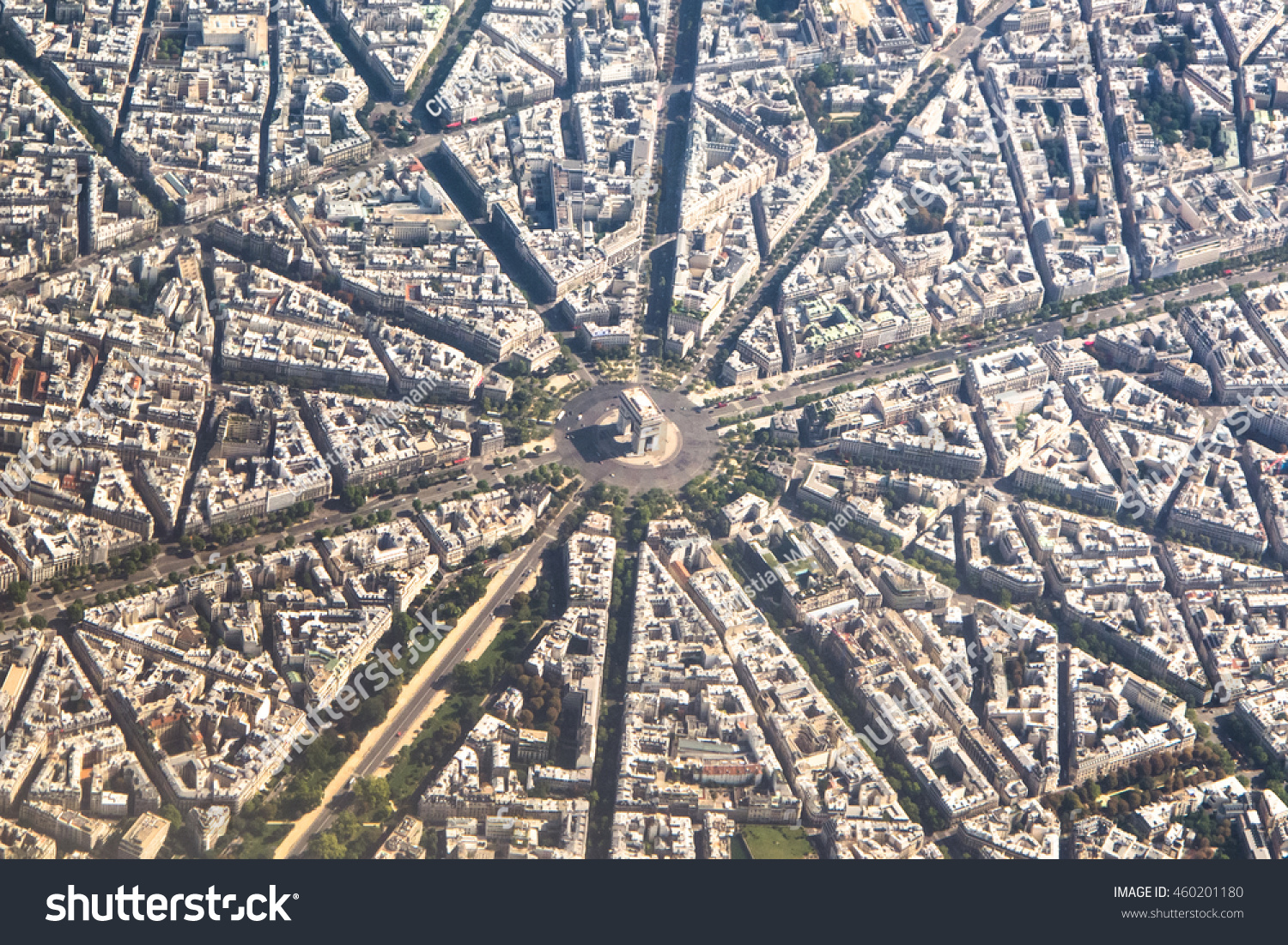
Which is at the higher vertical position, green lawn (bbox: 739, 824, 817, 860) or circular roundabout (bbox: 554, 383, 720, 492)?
circular roundabout (bbox: 554, 383, 720, 492)

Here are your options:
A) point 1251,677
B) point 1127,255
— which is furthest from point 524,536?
point 1127,255

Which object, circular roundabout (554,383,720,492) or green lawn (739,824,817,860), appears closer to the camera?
green lawn (739,824,817,860)

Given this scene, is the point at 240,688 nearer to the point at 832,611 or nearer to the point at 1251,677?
the point at 832,611

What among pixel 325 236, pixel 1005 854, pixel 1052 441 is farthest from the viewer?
pixel 325 236

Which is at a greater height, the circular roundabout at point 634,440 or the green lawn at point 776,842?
the circular roundabout at point 634,440

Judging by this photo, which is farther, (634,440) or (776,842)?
(634,440)

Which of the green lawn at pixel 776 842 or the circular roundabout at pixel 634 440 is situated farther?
the circular roundabout at pixel 634 440

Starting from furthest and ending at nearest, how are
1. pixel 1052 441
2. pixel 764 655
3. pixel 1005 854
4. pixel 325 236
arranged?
pixel 325 236
pixel 1052 441
pixel 764 655
pixel 1005 854

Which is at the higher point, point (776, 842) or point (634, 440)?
point (634, 440)
